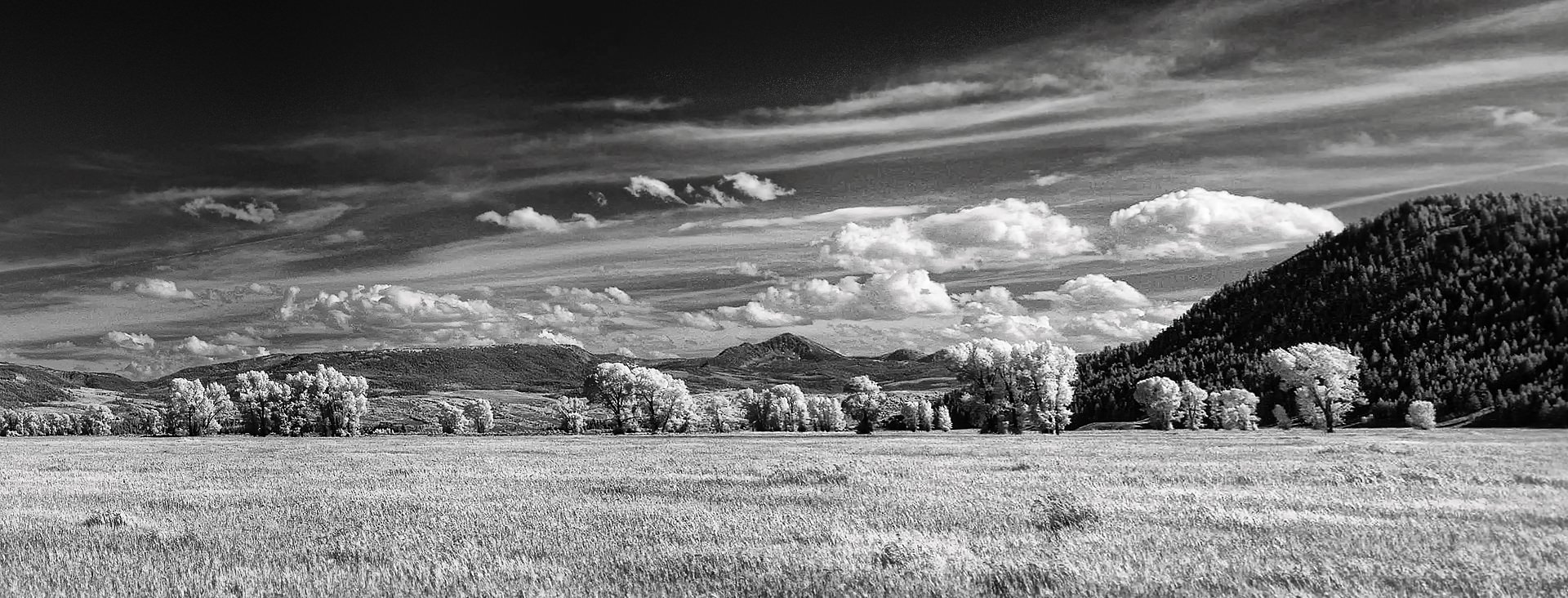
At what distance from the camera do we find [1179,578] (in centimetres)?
975

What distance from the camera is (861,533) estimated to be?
1474 cm

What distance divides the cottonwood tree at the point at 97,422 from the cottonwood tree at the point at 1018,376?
15811 centimetres

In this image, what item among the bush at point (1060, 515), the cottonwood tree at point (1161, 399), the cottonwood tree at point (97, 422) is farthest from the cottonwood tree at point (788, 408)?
the bush at point (1060, 515)

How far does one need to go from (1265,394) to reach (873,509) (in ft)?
601

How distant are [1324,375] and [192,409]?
499 feet

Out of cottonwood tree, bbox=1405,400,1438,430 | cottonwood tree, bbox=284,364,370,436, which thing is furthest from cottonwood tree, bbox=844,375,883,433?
cottonwood tree, bbox=1405,400,1438,430

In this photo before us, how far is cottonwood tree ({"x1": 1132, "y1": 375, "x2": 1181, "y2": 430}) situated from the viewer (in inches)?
5007

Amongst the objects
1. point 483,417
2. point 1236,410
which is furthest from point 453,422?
point 1236,410

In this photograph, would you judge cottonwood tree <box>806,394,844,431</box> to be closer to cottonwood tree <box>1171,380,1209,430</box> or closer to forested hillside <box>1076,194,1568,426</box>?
cottonwood tree <box>1171,380,1209,430</box>

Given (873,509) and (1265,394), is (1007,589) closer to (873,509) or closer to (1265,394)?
(873,509)

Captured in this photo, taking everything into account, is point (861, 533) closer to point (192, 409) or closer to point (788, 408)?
point (788, 408)

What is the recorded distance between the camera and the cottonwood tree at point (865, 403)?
146 metres

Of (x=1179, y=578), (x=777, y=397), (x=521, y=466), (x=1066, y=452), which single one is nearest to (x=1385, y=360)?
(x=1066, y=452)

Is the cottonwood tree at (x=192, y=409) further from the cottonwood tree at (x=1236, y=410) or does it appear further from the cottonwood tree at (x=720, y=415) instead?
the cottonwood tree at (x=1236, y=410)
